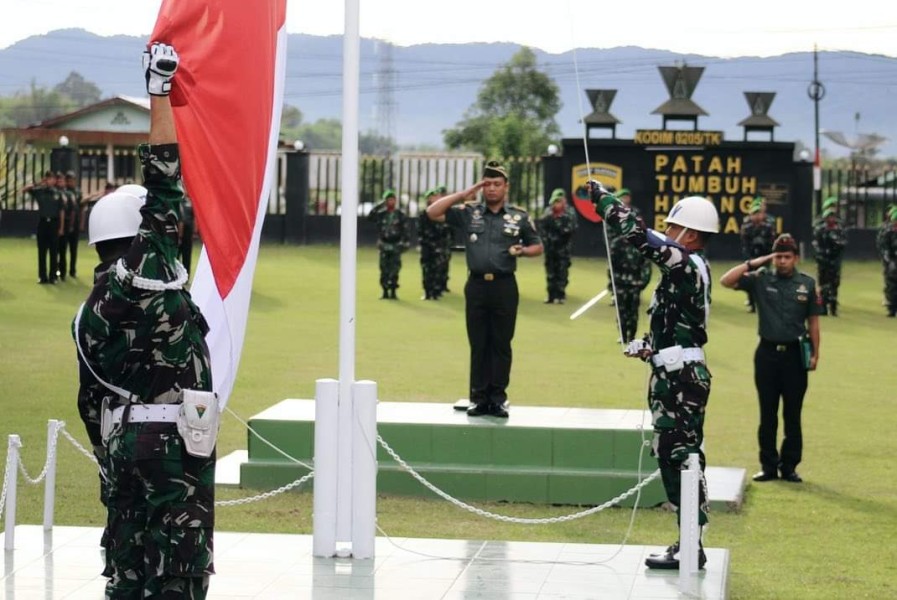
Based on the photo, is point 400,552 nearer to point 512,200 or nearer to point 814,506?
point 814,506

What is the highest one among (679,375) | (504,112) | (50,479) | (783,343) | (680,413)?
(504,112)

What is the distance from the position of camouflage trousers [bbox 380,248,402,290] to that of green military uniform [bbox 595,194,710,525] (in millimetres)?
18400

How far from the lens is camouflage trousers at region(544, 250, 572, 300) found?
27.1 metres

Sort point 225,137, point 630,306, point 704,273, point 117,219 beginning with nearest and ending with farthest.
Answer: point 117,219, point 225,137, point 704,273, point 630,306

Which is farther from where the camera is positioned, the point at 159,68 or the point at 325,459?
the point at 325,459

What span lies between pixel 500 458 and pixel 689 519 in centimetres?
363

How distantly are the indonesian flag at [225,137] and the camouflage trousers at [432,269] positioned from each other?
63.0ft

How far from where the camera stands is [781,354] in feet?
40.8

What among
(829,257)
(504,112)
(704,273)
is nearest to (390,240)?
(829,257)

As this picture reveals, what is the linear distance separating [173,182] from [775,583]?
477cm

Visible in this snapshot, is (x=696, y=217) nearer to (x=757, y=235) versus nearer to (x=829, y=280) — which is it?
(x=829, y=280)

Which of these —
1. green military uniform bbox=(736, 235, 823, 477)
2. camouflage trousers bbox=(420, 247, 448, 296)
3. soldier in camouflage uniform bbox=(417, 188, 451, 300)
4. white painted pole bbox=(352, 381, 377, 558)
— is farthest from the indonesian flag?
camouflage trousers bbox=(420, 247, 448, 296)

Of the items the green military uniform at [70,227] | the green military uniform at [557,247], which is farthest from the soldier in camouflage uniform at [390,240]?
the green military uniform at [70,227]

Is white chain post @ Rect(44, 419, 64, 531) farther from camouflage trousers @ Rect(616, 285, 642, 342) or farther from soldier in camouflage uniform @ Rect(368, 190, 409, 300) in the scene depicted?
soldier in camouflage uniform @ Rect(368, 190, 409, 300)
